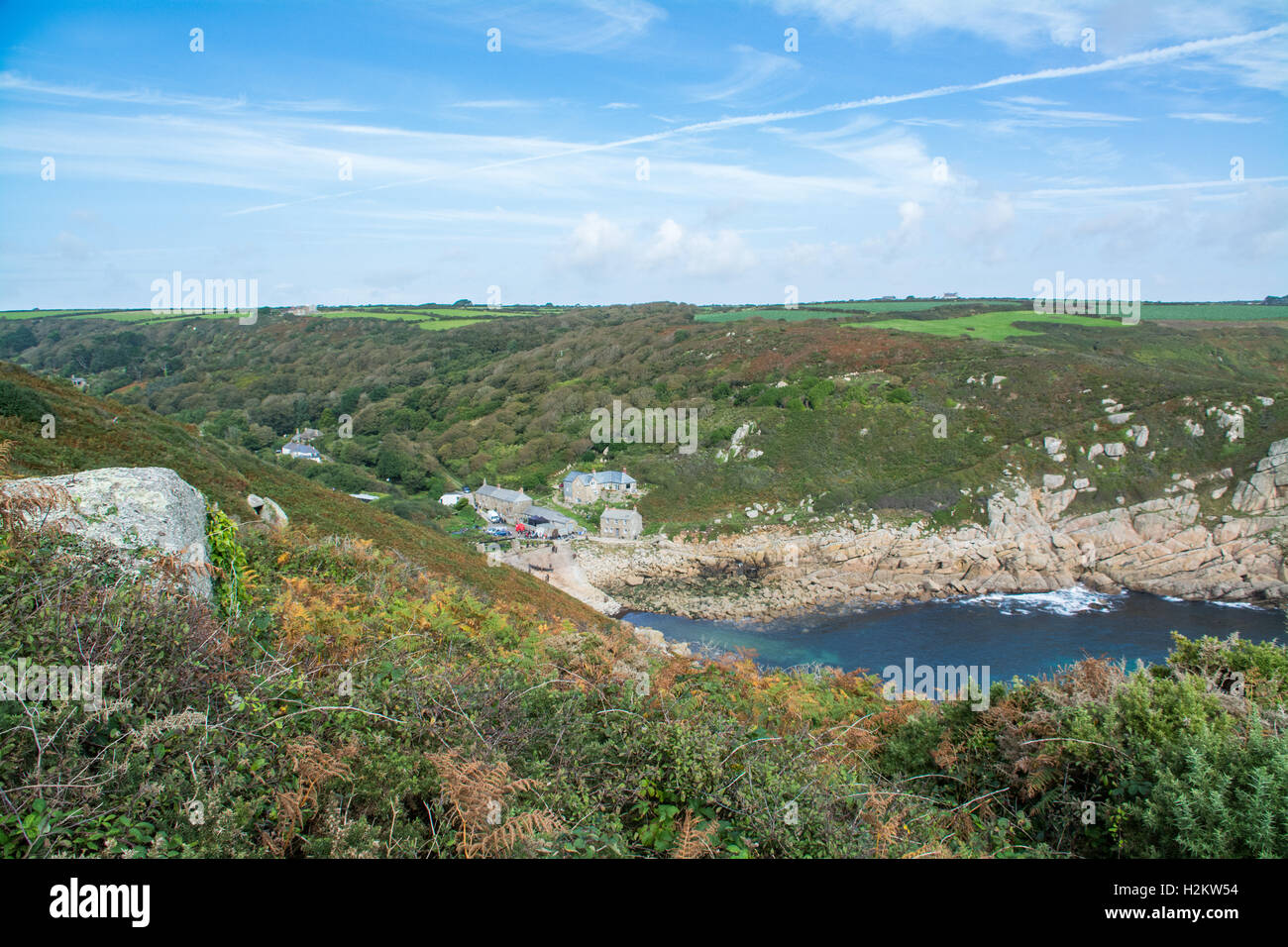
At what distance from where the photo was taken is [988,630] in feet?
116

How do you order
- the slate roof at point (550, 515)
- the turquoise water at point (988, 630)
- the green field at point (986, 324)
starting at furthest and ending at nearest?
the green field at point (986, 324) → the slate roof at point (550, 515) → the turquoise water at point (988, 630)

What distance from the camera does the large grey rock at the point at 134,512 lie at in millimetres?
5520

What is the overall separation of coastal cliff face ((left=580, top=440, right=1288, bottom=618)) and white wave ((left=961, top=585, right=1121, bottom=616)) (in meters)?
0.82

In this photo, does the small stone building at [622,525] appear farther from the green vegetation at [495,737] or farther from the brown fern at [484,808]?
the brown fern at [484,808]

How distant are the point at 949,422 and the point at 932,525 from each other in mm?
14185

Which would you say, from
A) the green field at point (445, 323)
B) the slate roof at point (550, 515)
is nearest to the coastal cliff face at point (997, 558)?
the slate roof at point (550, 515)

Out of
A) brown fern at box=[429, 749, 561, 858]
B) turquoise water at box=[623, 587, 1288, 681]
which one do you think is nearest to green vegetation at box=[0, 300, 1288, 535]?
turquoise water at box=[623, 587, 1288, 681]

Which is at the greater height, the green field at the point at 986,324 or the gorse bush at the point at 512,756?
the green field at the point at 986,324

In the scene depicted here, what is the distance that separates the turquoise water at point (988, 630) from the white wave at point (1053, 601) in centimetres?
6

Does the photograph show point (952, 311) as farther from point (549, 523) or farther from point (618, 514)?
point (549, 523)

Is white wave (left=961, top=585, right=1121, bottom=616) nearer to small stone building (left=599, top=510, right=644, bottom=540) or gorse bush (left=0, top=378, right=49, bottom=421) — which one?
small stone building (left=599, top=510, right=644, bottom=540)

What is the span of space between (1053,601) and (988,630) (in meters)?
7.81

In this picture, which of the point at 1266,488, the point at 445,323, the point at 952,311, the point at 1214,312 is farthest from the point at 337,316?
the point at 1214,312

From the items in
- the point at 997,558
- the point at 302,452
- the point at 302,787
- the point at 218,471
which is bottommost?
the point at 997,558
